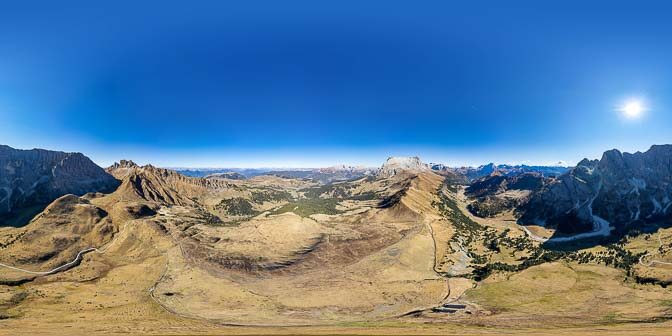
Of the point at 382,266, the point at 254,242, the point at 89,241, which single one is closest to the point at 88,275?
the point at 89,241

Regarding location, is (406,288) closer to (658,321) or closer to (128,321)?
(658,321)

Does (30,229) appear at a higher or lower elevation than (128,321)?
higher

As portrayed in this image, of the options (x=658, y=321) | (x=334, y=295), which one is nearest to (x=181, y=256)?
(x=334, y=295)

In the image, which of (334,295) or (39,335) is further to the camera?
(334,295)

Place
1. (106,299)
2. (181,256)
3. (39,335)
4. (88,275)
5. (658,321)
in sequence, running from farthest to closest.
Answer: (181,256)
(88,275)
(106,299)
(658,321)
(39,335)

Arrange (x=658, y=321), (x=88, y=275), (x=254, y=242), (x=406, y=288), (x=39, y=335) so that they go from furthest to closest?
A: (x=254, y=242) → (x=88, y=275) → (x=406, y=288) → (x=658, y=321) → (x=39, y=335)

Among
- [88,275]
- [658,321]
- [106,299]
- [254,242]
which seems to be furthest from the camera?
[254,242]

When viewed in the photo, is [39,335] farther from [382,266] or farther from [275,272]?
[382,266]

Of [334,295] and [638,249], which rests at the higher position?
[638,249]

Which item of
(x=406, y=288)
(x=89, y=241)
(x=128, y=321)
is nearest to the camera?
(x=128, y=321)
